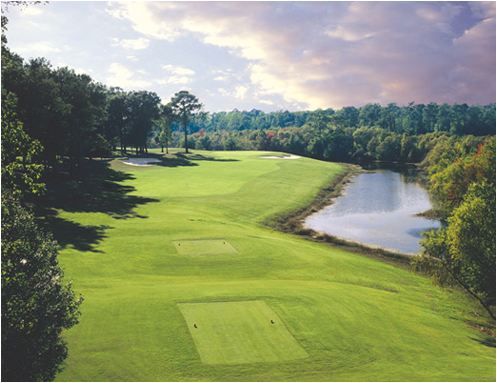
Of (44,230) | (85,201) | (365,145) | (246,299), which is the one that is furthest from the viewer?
(365,145)

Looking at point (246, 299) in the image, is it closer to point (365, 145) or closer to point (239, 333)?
point (239, 333)

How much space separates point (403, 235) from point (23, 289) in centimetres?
5217

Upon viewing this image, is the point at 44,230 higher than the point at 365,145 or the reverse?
the reverse

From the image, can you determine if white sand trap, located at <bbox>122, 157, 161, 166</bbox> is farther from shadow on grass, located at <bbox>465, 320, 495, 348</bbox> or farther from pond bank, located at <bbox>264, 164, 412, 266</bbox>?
Result: shadow on grass, located at <bbox>465, 320, 495, 348</bbox>

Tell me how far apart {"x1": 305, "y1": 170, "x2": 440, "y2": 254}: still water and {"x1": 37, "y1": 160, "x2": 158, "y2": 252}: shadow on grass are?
26.7 meters

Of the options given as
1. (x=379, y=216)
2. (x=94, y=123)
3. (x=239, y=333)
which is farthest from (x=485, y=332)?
(x=94, y=123)

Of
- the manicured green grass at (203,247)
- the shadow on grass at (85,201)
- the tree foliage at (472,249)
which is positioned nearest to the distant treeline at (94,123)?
the shadow on grass at (85,201)

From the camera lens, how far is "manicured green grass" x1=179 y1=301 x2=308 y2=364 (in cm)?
2264

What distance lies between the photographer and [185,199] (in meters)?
76.2

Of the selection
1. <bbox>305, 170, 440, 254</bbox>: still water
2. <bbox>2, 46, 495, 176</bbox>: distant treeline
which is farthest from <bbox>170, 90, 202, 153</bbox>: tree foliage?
<bbox>305, 170, 440, 254</bbox>: still water

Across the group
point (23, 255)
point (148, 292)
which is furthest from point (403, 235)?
point (23, 255)

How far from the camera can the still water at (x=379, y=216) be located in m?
59.2

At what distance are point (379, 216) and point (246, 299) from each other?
47.8 meters

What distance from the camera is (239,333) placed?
24844 millimetres
